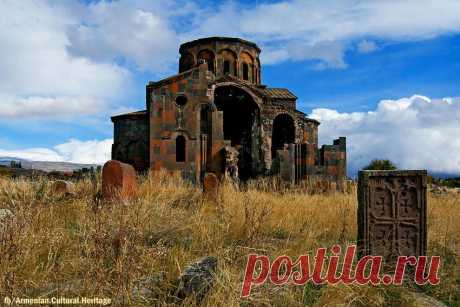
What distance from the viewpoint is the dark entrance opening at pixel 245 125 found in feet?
65.8

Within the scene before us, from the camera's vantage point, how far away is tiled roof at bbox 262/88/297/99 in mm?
23328

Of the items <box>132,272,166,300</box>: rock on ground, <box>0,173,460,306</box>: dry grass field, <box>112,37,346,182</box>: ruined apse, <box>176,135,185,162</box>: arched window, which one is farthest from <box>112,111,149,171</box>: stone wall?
<box>132,272,166,300</box>: rock on ground

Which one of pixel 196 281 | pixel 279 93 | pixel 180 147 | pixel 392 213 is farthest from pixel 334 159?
pixel 279 93

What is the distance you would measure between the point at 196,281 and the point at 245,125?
61.8 ft

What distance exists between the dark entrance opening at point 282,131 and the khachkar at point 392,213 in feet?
56.3

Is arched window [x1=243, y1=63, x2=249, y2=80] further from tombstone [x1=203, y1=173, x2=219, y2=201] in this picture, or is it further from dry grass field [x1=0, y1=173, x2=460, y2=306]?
dry grass field [x1=0, y1=173, x2=460, y2=306]

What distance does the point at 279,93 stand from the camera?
23922 mm

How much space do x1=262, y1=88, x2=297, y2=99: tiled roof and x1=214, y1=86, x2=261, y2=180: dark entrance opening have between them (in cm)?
273

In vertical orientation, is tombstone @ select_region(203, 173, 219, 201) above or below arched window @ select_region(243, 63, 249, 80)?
below

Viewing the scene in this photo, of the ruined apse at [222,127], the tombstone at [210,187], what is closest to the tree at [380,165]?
the ruined apse at [222,127]

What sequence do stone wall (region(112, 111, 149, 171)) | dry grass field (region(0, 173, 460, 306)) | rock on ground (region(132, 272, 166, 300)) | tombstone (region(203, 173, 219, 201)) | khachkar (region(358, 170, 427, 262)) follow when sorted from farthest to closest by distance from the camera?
stone wall (region(112, 111, 149, 171)) < tombstone (region(203, 173, 219, 201)) < khachkar (region(358, 170, 427, 262)) < rock on ground (region(132, 272, 166, 300)) < dry grass field (region(0, 173, 460, 306))

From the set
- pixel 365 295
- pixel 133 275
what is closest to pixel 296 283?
pixel 365 295

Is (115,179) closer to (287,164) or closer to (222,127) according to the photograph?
(287,164)

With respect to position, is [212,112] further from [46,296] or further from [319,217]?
[46,296]
